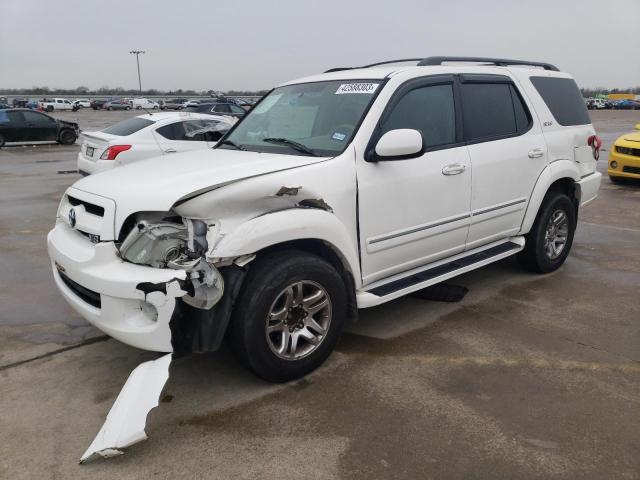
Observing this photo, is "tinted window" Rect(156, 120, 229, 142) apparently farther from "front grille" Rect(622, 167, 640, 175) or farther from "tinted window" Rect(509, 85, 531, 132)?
"front grille" Rect(622, 167, 640, 175)

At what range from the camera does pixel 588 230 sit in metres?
7.27

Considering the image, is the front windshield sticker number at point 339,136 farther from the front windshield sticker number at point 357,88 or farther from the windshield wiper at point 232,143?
the windshield wiper at point 232,143

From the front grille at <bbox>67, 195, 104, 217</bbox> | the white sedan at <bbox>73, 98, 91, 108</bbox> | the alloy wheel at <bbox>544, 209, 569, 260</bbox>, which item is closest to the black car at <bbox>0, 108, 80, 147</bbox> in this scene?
the front grille at <bbox>67, 195, 104, 217</bbox>

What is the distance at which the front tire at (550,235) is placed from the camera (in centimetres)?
505

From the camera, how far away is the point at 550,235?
5242mm

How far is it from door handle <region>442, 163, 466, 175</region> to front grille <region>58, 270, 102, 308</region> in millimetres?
2479

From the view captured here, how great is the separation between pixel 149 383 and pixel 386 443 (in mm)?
1262

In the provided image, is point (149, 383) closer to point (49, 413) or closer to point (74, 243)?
point (49, 413)

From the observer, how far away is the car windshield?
3.62 meters

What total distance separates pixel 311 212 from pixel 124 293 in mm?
1129

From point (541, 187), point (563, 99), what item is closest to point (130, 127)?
point (563, 99)

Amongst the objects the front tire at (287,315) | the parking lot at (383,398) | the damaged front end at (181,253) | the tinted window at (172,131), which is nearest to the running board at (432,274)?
the front tire at (287,315)

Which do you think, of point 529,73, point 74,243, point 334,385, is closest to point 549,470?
point 334,385

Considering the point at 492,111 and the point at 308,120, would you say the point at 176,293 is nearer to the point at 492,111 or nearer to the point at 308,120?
the point at 308,120
